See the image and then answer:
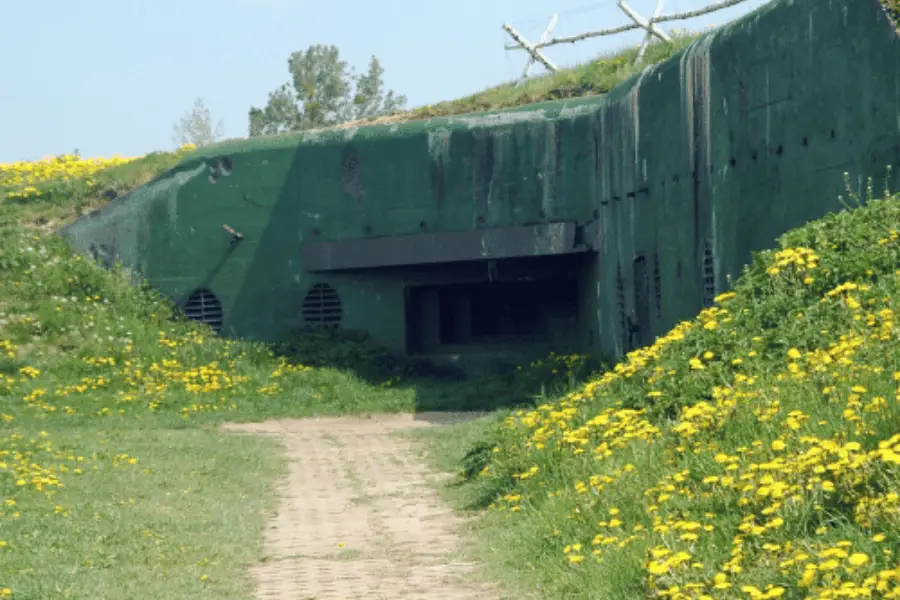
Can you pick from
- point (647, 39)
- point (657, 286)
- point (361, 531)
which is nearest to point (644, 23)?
point (647, 39)

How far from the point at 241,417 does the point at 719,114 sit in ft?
24.9

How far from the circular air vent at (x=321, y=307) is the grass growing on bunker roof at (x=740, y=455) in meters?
9.23

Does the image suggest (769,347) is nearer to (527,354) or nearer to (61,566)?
(61,566)

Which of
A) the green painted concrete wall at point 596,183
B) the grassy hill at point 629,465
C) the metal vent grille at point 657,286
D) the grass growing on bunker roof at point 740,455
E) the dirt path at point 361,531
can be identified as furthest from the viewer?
the metal vent grille at point 657,286

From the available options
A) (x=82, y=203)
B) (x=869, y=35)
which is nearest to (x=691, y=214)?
(x=869, y=35)

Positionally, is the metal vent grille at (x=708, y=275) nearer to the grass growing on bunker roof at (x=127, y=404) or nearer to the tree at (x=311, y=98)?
the grass growing on bunker roof at (x=127, y=404)

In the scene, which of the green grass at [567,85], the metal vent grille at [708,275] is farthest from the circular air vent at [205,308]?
the metal vent grille at [708,275]

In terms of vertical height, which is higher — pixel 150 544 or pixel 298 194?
pixel 298 194

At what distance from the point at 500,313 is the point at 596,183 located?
3.88 metres

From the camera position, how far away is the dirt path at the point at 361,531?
785 cm

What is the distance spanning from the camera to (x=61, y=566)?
8.11 metres

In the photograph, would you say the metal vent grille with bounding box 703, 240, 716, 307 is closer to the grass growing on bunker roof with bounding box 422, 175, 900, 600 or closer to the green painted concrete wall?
the green painted concrete wall

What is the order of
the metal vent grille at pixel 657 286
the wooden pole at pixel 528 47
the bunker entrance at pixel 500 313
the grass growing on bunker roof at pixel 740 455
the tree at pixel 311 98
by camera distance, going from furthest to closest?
the tree at pixel 311 98
the wooden pole at pixel 528 47
the bunker entrance at pixel 500 313
the metal vent grille at pixel 657 286
the grass growing on bunker roof at pixel 740 455

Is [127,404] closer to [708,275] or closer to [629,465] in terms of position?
[708,275]
